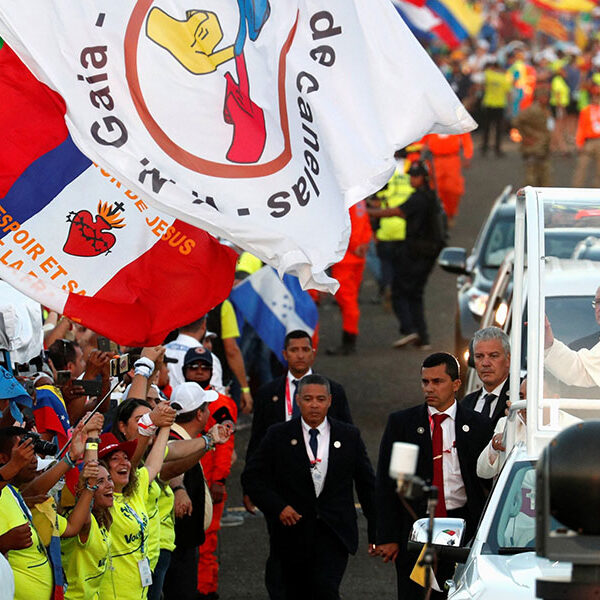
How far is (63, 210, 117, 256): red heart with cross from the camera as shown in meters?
7.55

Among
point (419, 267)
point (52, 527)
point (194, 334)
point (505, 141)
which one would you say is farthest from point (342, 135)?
point (505, 141)

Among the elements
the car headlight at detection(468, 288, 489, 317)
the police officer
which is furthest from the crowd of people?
the police officer

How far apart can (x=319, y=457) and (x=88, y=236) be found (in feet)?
8.57

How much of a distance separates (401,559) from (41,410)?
2220 mm

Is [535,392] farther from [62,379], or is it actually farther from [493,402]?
[62,379]

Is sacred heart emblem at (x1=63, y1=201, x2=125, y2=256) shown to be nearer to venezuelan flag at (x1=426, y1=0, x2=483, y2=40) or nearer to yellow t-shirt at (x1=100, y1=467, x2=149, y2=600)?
yellow t-shirt at (x1=100, y1=467, x2=149, y2=600)

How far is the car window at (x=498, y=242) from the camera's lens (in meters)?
16.4

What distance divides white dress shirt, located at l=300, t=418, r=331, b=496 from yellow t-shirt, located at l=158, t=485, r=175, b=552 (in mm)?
974

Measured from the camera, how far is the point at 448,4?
39250 millimetres

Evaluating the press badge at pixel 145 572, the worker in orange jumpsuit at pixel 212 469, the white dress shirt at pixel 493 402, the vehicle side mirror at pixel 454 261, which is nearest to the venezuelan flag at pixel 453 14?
the vehicle side mirror at pixel 454 261

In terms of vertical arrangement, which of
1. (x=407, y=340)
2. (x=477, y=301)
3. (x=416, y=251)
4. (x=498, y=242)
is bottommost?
(x=407, y=340)

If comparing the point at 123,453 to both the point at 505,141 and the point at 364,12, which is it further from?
the point at 505,141

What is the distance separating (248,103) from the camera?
752 centimetres

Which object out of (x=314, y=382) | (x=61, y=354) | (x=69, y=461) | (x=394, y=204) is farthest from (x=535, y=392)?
(x=394, y=204)
